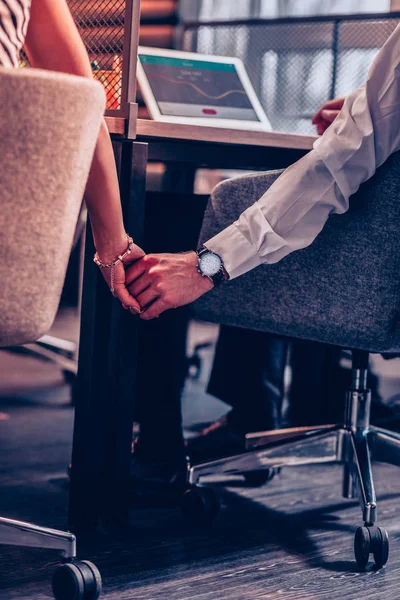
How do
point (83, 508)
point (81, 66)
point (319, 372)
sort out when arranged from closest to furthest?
point (81, 66)
point (83, 508)
point (319, 372)

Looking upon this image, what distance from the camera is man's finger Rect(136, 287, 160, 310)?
155 cm

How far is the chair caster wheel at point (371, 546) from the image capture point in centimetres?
152

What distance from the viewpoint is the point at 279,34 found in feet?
8.41

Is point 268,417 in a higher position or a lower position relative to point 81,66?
lower

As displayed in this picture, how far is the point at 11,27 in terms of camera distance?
4.20ft

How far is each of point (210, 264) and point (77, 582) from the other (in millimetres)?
597

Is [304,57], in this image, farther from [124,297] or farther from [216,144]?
[124,297]

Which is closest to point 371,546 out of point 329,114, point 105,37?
point 329,114

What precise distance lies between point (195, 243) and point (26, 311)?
37.1 inches

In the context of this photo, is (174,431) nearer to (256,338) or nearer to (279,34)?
(256,338)

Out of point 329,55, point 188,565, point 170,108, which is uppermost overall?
point 329,55

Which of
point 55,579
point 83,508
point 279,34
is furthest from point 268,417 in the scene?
point 279,34

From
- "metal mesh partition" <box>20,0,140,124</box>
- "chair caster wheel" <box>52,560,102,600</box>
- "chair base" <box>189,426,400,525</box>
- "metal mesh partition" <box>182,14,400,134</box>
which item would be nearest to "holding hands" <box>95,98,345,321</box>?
"metal mesh partition" <box>20,0,140,124</box>

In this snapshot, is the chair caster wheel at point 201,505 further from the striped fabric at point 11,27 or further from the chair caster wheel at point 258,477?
the striped fabric at point 11,27
